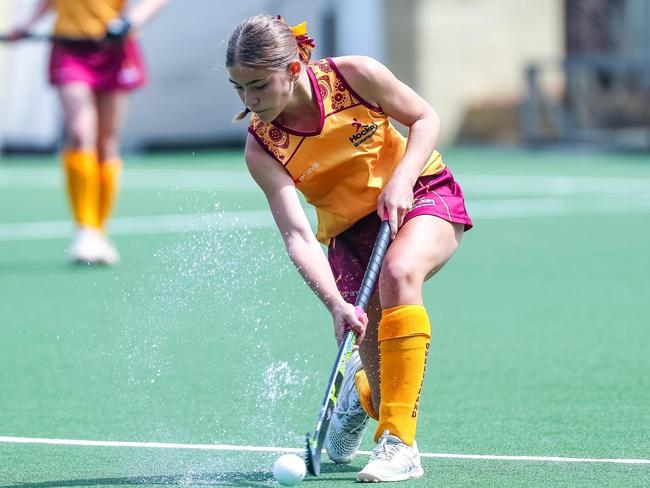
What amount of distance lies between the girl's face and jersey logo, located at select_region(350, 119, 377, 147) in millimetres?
284

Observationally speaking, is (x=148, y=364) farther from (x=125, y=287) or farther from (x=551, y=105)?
(x=551, y=105)

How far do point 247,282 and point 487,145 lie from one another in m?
13.5

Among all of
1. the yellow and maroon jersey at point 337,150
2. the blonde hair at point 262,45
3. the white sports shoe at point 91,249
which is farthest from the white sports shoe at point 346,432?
the white sports shoe at point 91,249

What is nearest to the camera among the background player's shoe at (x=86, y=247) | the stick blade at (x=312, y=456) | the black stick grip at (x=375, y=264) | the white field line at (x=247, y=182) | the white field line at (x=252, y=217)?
the stick blade at (x=312, y=456)

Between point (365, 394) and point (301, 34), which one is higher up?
point (301, 34)

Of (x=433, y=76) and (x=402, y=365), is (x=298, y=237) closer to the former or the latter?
(x=402, y=365)

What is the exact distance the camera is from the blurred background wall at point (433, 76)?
17.3 metres

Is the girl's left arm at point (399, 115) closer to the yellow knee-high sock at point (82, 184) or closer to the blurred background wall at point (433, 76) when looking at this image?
the yellow knee-high sock at point (82, 184)

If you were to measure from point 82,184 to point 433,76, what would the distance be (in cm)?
1010

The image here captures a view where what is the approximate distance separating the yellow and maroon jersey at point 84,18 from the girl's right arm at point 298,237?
14.6ft

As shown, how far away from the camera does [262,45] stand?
3.73 metres

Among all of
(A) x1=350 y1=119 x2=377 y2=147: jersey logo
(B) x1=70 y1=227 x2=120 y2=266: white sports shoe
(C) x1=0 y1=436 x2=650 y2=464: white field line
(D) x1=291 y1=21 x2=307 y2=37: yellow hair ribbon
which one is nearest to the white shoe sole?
(C) x1=0 y1=436 x2=650 y2=464: white field line

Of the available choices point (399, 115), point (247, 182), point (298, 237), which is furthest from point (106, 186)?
point (247, 182)

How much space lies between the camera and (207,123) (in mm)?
18281
